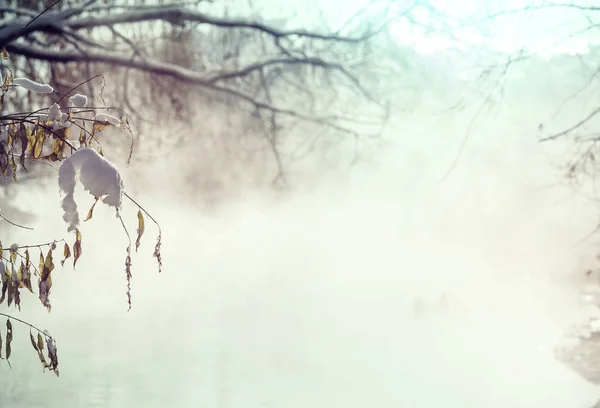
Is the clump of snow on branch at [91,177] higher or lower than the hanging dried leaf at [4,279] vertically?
higher

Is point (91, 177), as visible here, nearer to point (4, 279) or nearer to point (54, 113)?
point (54, 113)

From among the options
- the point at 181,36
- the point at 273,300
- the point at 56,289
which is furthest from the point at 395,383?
the point at 181,36

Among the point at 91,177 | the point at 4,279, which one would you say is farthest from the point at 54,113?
the point at 4,279

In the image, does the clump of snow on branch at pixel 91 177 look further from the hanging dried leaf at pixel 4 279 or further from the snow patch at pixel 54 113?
the hanging dried leaf at pixel 4 279

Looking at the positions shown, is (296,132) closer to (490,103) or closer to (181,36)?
(181,36)

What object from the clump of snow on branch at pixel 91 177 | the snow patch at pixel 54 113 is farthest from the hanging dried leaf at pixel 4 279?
the snow patch at pixel 54 113

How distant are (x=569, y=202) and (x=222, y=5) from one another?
1.24m

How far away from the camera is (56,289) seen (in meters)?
1.98

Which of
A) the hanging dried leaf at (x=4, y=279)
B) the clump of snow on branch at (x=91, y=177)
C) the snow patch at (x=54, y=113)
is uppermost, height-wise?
the snow patch at (x=54, y=113)

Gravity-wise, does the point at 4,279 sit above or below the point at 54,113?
below

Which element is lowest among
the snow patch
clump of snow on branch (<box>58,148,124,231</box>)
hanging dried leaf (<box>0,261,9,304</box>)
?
hanging dried leaf (<box>0,261,9,304</box>)

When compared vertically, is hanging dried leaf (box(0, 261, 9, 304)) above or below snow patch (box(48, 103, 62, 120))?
below

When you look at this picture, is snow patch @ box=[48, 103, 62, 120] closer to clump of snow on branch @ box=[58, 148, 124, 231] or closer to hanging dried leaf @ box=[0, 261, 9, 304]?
clump of snow on branch @ box=[58, 148, 124, 231]

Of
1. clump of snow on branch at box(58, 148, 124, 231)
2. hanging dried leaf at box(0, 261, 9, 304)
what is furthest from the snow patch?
hanging dried leaf at box(0, 261, 9, 304)
